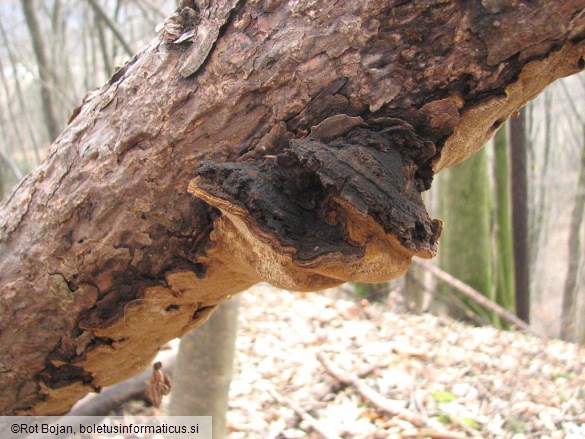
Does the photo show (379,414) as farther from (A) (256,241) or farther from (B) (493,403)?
(A) (256,241)

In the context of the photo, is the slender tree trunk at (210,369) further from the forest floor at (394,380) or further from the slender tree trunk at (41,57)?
the slender tree trunk at (41,57)

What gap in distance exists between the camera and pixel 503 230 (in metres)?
7.02

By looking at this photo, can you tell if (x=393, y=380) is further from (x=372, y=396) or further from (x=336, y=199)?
(x=336, y=199)

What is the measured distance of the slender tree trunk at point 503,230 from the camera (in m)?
6.64

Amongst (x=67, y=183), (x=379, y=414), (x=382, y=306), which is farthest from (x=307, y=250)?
(x=382, y=306)

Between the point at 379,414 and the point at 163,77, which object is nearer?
the point at 163,77

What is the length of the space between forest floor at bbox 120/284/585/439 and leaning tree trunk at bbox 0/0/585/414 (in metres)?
1.61

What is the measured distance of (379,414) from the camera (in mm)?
2721

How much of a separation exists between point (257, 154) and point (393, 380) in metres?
2.36

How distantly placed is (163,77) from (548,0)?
81cm

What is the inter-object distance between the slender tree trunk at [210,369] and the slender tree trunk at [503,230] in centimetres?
503

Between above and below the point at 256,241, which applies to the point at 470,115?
above

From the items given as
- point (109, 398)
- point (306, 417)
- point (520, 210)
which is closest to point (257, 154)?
point (306, 417)

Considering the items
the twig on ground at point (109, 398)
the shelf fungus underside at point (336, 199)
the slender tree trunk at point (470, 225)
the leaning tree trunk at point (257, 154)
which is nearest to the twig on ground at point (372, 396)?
the twig on ground at point (109, 398)
